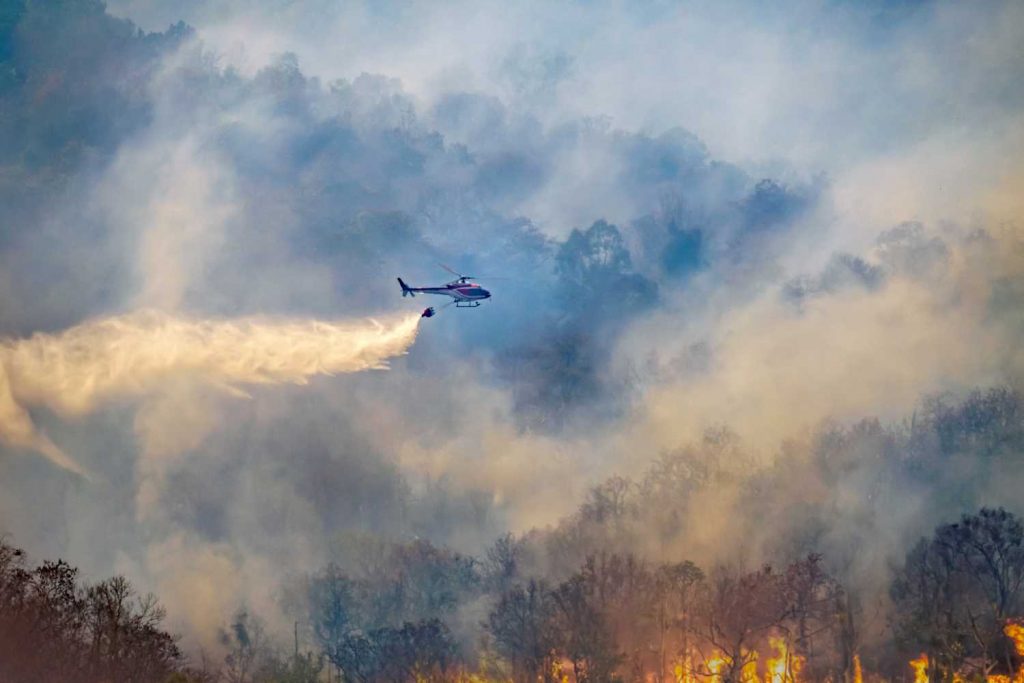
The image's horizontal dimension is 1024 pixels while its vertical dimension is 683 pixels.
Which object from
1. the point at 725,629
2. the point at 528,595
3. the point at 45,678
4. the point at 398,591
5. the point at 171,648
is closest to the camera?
the point at 45,678

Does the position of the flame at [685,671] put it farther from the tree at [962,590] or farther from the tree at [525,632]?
the tree at [962,590]

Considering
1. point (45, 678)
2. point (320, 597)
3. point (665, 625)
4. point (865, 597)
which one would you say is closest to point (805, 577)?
point (865, 597)

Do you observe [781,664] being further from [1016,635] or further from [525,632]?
[525,632]

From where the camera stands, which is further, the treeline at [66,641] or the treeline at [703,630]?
the treeline at [703,630]

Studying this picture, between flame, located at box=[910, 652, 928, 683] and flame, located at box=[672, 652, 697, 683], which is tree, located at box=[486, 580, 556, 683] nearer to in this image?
flame, located at box=[672, 652, 697, 683]

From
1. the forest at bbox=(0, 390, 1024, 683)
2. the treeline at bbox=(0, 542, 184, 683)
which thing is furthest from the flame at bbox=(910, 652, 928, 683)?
the treeline at bbox=(0, 542, 184, 683)

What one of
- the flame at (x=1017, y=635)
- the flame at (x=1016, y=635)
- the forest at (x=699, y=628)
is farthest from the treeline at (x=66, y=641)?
the flame at (x=1016, y=635)

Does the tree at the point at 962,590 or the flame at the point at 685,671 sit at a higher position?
the tree at the point at 962,590

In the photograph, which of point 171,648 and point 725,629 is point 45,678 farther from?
point 725,629
